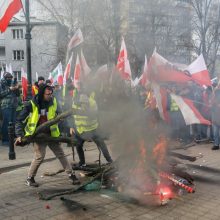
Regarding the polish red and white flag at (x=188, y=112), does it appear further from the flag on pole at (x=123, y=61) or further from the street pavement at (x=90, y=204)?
the flag on pole at (x=123, y=61)

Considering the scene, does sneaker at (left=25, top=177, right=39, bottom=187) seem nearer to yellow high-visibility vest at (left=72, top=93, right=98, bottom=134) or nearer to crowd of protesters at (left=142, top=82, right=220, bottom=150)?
yellow high-visibility vest at (left=72, top=93, right=98, bottom=134)

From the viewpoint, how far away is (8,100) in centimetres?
975

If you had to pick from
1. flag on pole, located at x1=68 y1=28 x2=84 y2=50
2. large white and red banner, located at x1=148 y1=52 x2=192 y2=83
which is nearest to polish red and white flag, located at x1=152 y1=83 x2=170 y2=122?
large white and red banner, located at x1=148 y1=52 x2=192 y2=83

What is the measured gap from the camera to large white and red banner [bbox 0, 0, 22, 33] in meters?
8.27

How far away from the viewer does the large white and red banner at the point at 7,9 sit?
27.1 ft

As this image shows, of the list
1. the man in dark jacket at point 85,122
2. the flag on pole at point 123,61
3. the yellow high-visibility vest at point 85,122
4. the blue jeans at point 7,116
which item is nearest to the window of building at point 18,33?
the blue jeans at point 7,116

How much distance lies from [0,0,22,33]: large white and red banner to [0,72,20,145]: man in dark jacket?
1.85m

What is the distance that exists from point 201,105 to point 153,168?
4.42 metres

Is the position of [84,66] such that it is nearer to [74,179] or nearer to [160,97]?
[160,97]

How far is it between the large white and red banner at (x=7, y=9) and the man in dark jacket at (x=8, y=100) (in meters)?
1.85

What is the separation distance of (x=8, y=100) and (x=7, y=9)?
97.6 inches

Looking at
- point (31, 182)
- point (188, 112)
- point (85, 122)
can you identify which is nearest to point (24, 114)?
point (31, 182)

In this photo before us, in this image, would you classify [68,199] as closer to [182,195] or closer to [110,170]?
[110,170]

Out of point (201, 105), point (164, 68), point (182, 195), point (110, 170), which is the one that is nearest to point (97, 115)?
point (110, 170)
